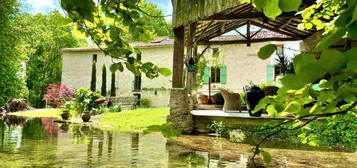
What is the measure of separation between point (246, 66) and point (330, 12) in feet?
69.8

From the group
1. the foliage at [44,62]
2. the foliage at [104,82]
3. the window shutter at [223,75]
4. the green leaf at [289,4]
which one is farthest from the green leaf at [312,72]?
the foliage at [44,62]

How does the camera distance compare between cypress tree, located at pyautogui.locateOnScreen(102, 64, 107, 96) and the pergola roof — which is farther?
cypress tree, located at pyautogui.locateOnScreen(102, 64, 107, 96)

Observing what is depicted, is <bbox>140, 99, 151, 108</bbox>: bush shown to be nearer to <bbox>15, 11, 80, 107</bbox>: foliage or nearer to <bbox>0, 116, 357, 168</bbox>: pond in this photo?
<bbox>15, 11, 80, 107</bbox>: foliage

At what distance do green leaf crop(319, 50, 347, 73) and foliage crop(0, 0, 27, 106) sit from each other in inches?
658

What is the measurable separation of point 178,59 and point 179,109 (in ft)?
4.65

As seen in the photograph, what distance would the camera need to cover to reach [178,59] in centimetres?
836

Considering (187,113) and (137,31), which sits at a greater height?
(137,31)

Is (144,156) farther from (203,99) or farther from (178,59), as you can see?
(203,99)

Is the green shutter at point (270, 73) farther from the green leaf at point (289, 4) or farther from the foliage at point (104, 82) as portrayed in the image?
the green leaf at point (289, 4)

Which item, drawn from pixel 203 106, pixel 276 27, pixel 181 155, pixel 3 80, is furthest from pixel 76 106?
pixel 181 155

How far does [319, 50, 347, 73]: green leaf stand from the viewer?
0.42 metres

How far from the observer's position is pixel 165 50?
26.0 m

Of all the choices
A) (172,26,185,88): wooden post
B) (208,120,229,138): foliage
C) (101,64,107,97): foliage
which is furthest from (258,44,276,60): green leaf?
(101,64,107,97): foliage

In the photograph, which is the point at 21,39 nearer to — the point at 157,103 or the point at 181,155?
the point at 157,103
